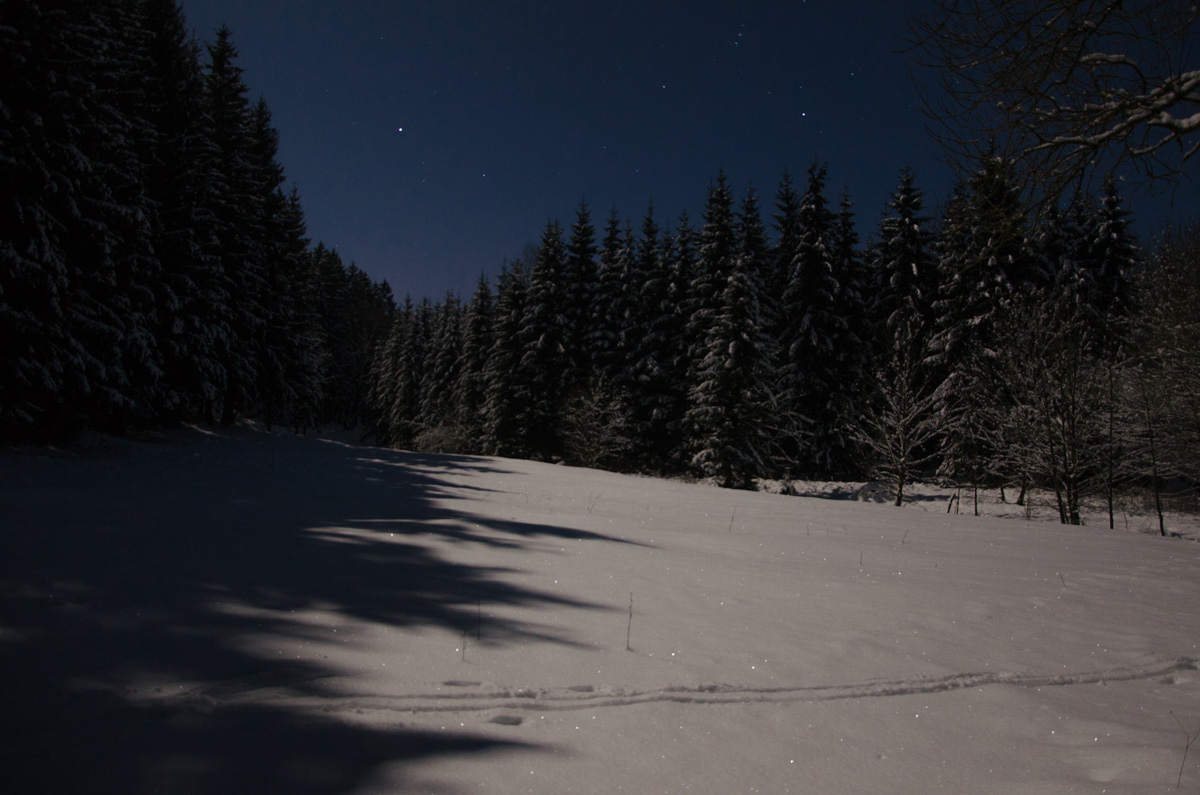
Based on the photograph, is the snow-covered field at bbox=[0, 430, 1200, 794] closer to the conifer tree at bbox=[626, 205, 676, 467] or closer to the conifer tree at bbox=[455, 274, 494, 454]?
the conifer tree at bbox=[626, 205, 676, 467]

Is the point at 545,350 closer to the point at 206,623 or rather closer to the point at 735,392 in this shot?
the point at 735,392

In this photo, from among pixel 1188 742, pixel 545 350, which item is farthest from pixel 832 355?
pixel 1188 742

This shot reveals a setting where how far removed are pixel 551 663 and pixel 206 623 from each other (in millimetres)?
1634

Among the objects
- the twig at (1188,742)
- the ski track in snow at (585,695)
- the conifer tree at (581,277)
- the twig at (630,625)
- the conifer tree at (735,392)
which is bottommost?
the twig at (1188,742)

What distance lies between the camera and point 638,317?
29.4m

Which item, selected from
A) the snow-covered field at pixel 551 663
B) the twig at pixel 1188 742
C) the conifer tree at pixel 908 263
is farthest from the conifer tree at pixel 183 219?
the conifer tree at pixel 908 263

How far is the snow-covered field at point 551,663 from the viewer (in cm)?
174

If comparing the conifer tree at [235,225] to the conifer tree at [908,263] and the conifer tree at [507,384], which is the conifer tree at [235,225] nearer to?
A: the conifer tree at [507,384]

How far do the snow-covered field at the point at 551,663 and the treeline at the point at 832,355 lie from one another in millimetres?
13313

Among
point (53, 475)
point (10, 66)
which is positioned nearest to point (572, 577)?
point (53, 475)

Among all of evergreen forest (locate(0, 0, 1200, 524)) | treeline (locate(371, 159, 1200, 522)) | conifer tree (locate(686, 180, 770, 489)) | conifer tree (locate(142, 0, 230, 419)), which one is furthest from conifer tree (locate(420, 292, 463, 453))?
conifer tree (locate(686, 180, 770, 489))

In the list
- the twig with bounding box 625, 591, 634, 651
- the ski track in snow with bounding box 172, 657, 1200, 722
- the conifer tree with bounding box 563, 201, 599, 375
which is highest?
the conifer tree with bounding box 563, 201, 599, 375

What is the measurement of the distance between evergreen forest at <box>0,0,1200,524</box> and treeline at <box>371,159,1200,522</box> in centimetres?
15

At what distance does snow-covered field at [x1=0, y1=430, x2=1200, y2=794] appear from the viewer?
1741 mm
